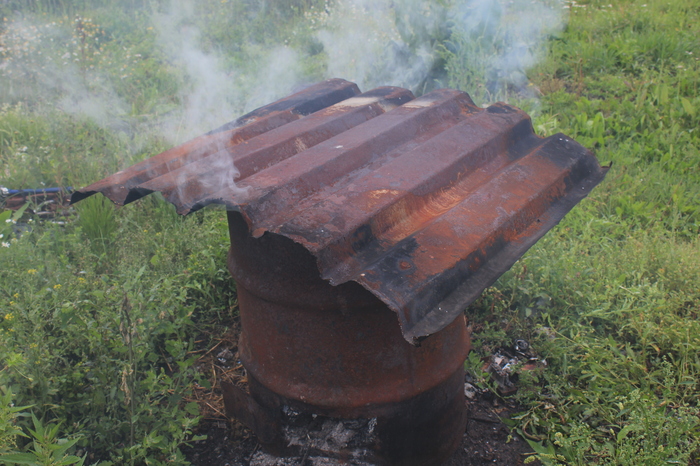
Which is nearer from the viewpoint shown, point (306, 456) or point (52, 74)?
point (306, 456)

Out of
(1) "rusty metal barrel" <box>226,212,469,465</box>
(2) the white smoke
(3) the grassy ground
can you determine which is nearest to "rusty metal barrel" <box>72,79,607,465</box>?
(1) "rusty metal barrel" <box>226,212,469,465</box>

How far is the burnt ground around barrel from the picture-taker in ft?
8.30

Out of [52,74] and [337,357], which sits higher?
[337,357]

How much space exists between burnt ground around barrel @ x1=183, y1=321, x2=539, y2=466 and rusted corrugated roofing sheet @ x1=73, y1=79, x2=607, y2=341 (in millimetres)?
1109

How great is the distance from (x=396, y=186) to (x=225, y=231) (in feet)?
7.93

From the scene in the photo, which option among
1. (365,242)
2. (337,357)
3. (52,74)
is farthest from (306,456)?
(52,74)

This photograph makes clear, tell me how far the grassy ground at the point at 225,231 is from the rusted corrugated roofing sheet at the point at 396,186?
0.81 m

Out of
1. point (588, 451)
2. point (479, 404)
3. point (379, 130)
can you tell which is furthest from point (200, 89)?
point (588, 451)

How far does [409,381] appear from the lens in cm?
220

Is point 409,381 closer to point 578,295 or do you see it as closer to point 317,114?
point 317,114

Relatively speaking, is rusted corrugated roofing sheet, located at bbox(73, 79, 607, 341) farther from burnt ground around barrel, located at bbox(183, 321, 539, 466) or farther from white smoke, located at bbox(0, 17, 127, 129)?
white smoke, located at bbox(0, 17, 127, 129)

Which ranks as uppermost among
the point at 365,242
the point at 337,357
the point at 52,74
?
the point at 365,242

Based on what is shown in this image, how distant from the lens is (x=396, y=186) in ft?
6.55

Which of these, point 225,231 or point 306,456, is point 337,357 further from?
point 225,231
